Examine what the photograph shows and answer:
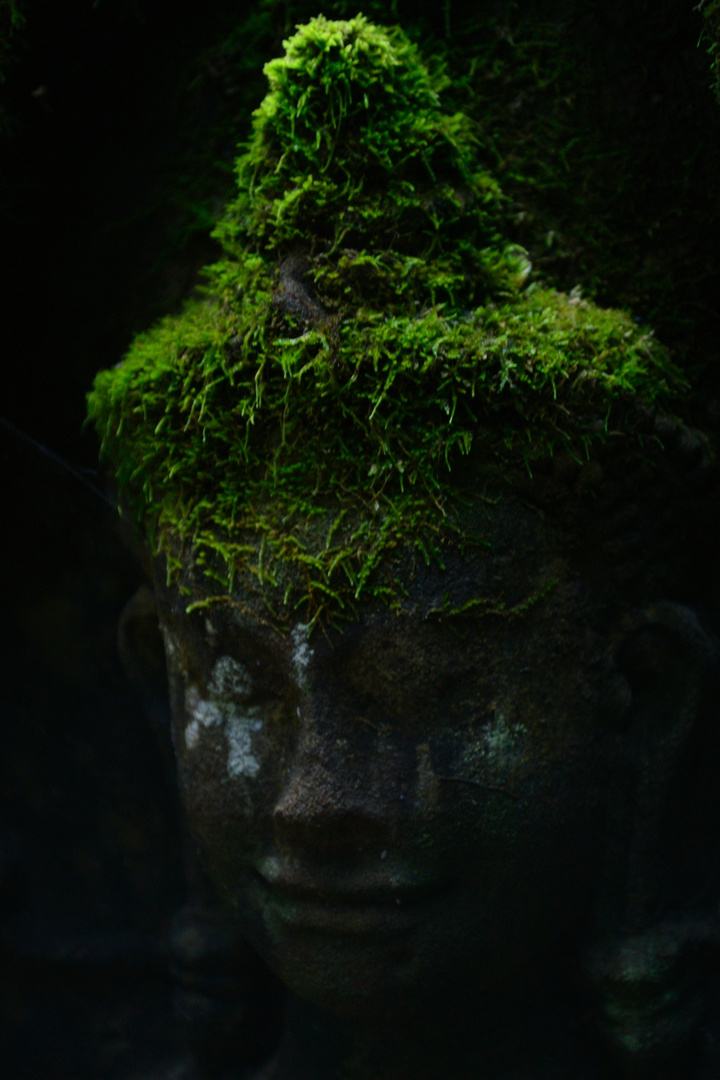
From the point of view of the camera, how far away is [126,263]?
2.09 meters

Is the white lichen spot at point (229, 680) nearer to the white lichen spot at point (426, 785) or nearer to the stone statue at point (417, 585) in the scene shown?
the stone statue at point (417, 585)

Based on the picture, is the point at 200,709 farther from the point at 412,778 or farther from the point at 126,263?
the point at 126,263

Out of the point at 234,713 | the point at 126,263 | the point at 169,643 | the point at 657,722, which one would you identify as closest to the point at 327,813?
the point at 234,713

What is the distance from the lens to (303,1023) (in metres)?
1.90

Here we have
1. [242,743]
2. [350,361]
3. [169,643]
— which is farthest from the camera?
[169,643]

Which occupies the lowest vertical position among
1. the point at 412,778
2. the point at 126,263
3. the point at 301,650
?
the point at 412,778

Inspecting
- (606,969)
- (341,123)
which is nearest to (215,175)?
(341,123)

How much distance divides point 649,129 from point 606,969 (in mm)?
1659

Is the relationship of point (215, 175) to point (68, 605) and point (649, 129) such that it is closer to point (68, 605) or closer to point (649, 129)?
point (649, 129)

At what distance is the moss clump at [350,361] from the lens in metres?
1.41

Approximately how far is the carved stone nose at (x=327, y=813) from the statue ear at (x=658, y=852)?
50 cm

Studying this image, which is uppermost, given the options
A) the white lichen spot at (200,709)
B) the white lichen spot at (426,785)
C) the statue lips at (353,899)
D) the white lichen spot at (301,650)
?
the white lichen spot at (301,650)

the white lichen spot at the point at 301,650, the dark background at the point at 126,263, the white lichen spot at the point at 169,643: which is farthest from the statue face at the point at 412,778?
the dark background at the point at 126,263

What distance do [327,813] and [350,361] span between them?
0.76 m
